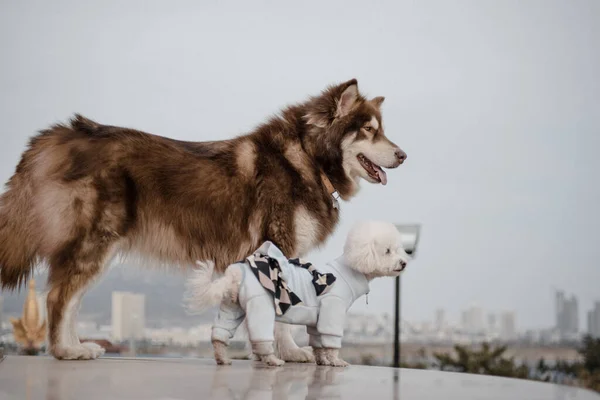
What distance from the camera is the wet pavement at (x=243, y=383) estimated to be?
2338mm

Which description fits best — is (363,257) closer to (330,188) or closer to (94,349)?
(330,188)

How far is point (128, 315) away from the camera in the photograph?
6.78 m

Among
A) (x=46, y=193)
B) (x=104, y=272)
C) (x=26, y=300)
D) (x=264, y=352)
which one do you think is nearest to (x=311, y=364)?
(x=264, y=352)

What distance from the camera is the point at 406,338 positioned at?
295 inches

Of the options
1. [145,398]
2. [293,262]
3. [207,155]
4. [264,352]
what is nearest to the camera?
[145,398]

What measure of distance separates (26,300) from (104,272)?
353 cm

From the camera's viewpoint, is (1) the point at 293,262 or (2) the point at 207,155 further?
(2) the point at 207,155

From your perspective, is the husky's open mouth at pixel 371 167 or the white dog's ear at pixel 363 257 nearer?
the white dog's ear at pixel 363 257

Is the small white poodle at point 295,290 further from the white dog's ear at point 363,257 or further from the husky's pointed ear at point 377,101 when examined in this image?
the husky's pointed ear at point 377,101

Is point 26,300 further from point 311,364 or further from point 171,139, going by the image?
point 311,364

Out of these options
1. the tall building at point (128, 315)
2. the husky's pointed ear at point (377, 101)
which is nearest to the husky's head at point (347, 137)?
the husky's pointed ear at point (377, 101)

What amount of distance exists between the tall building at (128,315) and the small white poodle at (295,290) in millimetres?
3698

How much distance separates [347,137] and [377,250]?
79 cm

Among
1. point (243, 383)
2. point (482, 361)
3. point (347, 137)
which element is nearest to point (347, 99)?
point (347, 137)
